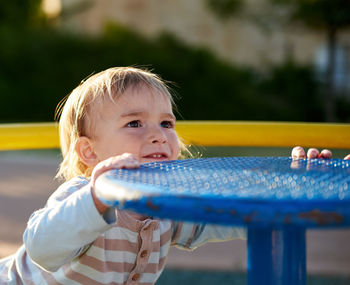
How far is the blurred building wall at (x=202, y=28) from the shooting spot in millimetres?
12031

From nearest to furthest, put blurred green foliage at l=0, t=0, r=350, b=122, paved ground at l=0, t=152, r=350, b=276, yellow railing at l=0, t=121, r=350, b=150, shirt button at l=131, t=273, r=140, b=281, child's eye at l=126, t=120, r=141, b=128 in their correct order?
1. shirt button at l=131, t=273, r=140, b=281
2. child's eye at l=126, t=120, r=141, b=128
3. yellow railing at l=0, t=121, r=350, b=150
4. paved ground at l=0, t=152, r=350, b=276
5. blurred green foliage at l=0, t=0, r=350, b=122

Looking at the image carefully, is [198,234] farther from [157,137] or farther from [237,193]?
[237,193]

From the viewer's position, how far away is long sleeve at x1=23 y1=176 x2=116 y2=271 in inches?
48.1

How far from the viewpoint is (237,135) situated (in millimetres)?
2207

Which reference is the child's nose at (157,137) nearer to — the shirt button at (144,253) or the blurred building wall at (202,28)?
the shirt button at (144,253)

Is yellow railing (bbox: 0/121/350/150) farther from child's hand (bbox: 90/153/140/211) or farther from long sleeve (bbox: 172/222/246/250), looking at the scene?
child's hand (bbox: 90/153/140/211)

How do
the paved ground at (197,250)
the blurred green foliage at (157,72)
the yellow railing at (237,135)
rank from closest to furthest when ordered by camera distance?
the yellow railing at (237,135) < the paved ground at (197,250) < the blurred green foliage at (157,72)

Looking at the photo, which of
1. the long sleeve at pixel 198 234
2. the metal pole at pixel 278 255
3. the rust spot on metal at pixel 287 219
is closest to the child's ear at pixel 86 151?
the long sleeve at pixel 198 234

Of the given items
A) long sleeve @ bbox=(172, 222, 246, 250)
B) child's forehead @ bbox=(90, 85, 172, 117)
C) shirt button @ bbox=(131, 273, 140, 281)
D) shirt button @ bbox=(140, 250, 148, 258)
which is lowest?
shirt button @ bbox=(131, 273, 140, 281)

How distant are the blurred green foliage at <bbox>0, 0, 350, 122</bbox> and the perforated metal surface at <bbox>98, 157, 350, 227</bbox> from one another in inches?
348

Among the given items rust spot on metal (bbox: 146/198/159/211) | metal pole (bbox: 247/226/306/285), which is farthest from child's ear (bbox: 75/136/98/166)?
rust spot on metal (bbox: 146/198/159/211)

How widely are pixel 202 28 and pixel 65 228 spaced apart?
11.6 m

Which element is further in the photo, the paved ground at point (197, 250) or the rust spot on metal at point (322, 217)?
the paved ground at point (197, 250)

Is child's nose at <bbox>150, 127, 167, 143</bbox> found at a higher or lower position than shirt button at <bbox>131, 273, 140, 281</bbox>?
higher
